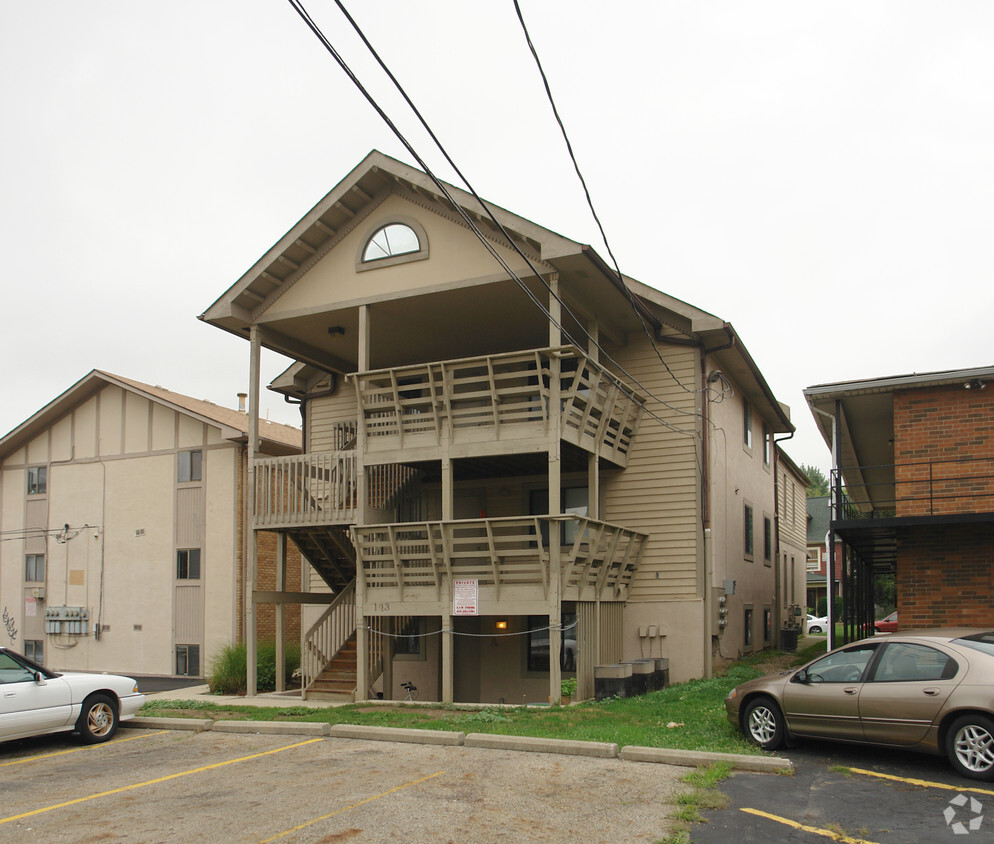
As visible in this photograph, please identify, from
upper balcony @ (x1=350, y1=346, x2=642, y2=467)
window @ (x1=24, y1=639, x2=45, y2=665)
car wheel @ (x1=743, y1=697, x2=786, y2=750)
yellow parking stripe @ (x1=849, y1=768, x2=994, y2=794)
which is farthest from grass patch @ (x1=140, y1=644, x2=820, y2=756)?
window @ (x1=24, y1=639, x2=45, y2=665)

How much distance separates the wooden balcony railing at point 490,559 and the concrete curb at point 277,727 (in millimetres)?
3885

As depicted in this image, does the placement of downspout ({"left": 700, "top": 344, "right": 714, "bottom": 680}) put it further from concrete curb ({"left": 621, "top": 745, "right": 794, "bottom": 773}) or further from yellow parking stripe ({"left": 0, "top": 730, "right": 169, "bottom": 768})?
yellow parking stripe ({"left": 0, "top": 730, "right": 169, "bottom": 768})

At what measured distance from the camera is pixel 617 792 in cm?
904

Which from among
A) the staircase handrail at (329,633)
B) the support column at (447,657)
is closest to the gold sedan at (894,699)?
the support column at (447,657)

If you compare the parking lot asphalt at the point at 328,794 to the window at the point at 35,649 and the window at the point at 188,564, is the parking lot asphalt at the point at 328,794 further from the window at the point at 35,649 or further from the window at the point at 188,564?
the window at the point at 35,649

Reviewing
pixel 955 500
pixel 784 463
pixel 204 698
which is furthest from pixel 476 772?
pixel 784 463

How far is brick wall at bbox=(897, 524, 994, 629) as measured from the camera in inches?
576

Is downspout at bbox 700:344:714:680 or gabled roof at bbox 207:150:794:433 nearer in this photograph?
gabled roof at bbox 207:150:794:433

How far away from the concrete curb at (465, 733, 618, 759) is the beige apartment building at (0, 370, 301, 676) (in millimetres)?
14838

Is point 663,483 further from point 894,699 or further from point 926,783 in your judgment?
point 926,783

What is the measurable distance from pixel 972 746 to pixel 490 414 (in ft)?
32.4

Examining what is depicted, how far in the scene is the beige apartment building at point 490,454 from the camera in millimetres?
16438

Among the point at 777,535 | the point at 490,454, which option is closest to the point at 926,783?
the point at 490,454

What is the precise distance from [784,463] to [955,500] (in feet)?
Result: 59.3
